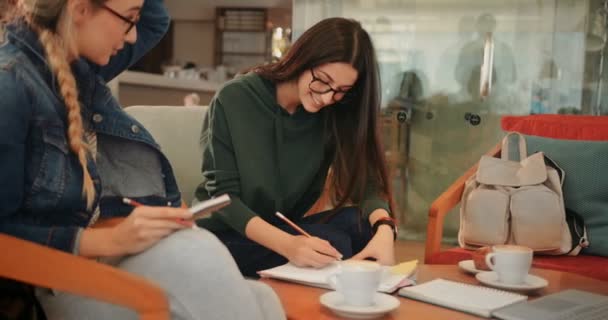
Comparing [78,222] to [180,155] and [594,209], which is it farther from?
[594,209]

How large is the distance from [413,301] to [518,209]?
878mm

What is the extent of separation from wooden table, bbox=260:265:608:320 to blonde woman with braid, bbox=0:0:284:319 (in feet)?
0.32

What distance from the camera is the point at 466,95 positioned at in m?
4.09

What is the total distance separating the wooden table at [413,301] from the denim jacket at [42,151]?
350mm

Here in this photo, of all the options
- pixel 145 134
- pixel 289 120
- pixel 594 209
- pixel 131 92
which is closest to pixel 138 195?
pixel 145 134

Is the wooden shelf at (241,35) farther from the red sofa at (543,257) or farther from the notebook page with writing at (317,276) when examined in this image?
the notebook page with writing at (317,276)

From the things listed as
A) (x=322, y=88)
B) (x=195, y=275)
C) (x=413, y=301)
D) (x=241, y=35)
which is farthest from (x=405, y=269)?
(x=241, y=35)

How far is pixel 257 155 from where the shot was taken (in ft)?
5.51

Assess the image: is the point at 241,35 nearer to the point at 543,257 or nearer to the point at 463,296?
the point at 543,257

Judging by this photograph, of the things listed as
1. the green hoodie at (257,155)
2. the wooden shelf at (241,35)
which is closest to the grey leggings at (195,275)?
the green hoodie at (257,155)

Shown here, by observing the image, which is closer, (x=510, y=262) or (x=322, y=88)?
(x=510, y=262)

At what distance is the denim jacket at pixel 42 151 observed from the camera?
96 cm

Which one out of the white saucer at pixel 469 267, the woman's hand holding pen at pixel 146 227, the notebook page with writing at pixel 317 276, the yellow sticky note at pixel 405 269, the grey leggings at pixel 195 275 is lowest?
the white saucer at pixel 469 267

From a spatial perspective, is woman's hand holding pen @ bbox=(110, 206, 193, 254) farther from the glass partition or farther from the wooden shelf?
the wooden shelf
